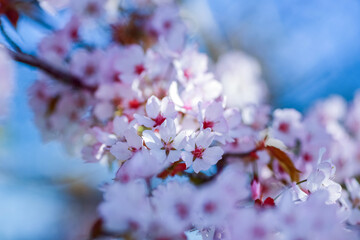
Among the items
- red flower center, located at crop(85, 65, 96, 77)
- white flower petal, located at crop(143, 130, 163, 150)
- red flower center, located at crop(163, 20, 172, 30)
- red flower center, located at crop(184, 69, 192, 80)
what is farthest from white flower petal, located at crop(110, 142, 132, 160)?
red flower center, located at crop(163, 20, 172, 30)

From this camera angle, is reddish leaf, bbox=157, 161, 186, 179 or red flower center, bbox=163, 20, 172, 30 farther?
red flower center, bbox=163, 20, 172, 30

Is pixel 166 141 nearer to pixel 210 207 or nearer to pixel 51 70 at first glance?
pixel 210 207

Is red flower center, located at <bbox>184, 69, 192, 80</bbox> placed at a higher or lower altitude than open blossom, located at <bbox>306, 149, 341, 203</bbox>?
higher

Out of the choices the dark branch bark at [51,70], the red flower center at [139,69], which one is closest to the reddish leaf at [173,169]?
the red flower center at [139,69]

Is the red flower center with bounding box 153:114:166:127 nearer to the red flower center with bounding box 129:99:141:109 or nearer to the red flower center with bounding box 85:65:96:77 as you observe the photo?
the red flower center with bounding box 129:99:141:109

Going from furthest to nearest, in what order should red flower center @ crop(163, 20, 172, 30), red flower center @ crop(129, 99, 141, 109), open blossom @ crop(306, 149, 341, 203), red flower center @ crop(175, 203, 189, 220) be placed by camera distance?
red flower center @ crop(163, 20, 172, 30) < red flower center @ crop(129, 99, 141, 109) < open blossom @ crop(306, 149, 341, 203) < red flower center @ crop(175, 203, 189, 220)

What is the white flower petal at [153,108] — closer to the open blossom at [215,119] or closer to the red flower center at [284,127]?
the open blossom at [215,119]

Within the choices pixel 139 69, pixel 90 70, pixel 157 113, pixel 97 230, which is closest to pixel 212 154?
pixel 157 113
